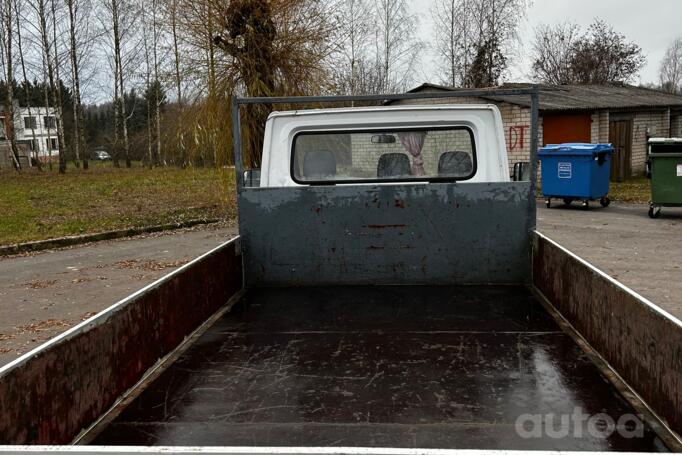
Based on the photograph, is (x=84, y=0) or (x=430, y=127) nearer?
(x=430, y=127)

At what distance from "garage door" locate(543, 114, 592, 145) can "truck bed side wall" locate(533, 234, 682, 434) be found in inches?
653

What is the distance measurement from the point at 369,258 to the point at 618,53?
35895 mm

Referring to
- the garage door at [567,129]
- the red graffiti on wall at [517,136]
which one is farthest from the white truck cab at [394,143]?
the garage door at [567,129]

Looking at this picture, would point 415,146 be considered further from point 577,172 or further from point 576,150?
point 577,172

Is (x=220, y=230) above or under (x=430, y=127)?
under

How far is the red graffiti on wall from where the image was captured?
19.2 m

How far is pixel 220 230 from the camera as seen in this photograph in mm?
12234

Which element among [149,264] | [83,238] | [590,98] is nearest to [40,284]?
[149,264]

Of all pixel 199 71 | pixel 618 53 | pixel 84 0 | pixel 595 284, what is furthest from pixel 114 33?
pixel 595 284

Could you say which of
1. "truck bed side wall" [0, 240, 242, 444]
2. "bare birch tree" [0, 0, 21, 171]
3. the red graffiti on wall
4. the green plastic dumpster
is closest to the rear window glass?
"truck bed side wall" [0, 240, 242, 444]

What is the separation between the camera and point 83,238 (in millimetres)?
11070

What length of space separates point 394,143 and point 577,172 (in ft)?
34.8

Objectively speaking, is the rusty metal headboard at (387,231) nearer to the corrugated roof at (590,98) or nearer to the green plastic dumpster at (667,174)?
the green plastic dumpster at (667,174)

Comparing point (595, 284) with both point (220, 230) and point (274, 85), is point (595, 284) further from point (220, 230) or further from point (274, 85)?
point (274, 85)
